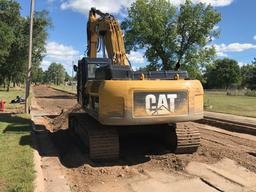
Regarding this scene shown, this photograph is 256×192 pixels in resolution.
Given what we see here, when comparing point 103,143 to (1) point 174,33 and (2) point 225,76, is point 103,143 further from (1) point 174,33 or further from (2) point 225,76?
(2) point 225,76

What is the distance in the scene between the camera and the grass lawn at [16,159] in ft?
21.0

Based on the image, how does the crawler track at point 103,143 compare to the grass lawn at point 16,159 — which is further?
the crawler track at point 103,143

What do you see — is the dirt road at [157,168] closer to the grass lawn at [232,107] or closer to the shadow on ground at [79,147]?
the shadow on ground at [79,147]

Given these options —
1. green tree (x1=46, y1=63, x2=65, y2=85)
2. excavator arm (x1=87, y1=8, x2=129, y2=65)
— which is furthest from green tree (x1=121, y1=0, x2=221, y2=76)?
green tree (x1=46, y1=63, x2=65, y2=85)

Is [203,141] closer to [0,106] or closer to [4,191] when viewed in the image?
[4,191]

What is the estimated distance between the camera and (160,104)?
8.55m

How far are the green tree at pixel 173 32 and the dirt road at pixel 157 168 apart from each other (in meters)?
25.4

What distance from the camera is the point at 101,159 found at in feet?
30.0

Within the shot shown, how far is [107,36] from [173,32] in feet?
82.6

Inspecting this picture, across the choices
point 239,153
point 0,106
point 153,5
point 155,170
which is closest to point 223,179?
point 155,170

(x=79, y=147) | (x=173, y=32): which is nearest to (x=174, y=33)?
(x=173, y=32)

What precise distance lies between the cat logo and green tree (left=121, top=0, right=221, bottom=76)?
2770 centimetres

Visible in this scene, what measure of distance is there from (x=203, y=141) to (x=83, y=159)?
4.37m

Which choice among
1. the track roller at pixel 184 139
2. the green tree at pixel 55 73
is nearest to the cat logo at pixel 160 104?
the track roller at pixel 184 139
